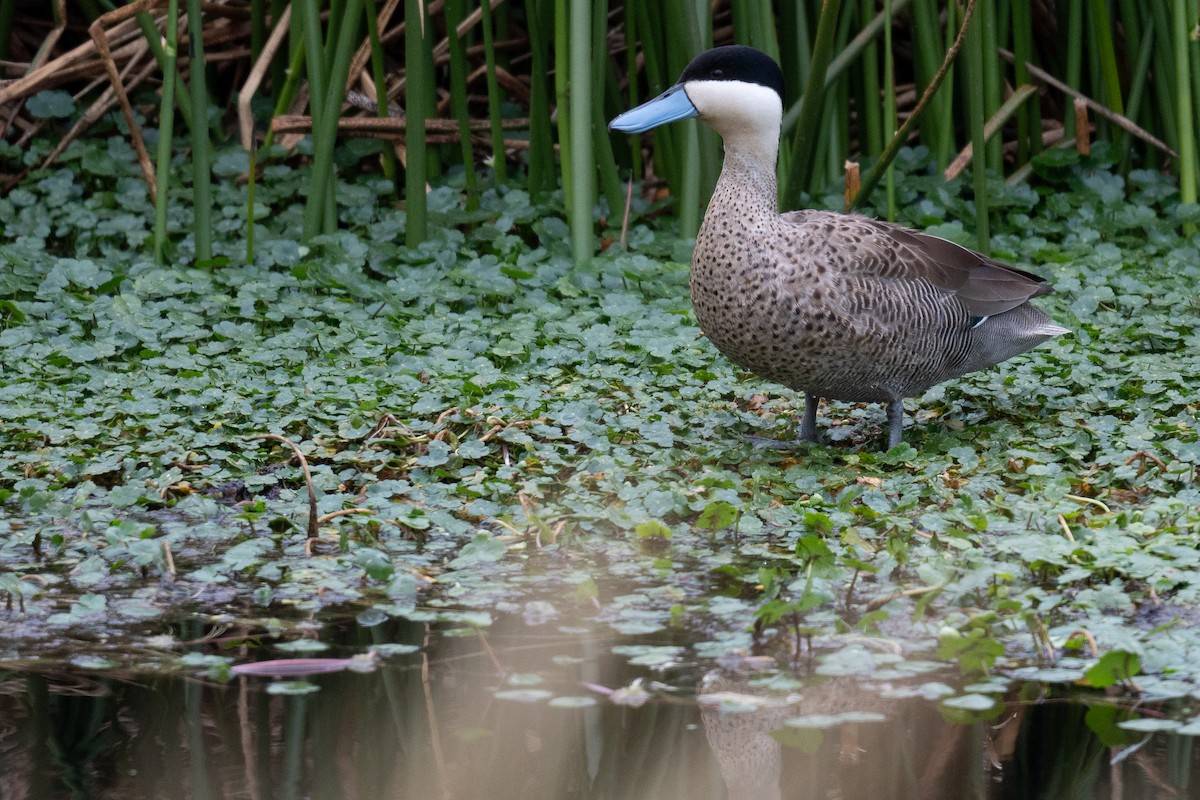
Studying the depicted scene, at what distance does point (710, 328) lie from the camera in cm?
408

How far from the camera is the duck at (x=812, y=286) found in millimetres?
3936

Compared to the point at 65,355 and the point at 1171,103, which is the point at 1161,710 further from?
the point at 1171,103

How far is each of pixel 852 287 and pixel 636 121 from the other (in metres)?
0.89

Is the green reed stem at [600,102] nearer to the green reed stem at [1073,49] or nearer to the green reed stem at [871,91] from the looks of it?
the green reed stem at [871,91]

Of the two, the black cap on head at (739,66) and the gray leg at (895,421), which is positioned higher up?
the black cap on head at (739,66)

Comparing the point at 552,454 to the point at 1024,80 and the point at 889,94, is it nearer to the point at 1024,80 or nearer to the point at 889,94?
the point at 889,94

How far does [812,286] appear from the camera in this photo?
393 cm

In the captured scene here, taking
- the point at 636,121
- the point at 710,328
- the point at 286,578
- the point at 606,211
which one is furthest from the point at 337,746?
the point at 606,211

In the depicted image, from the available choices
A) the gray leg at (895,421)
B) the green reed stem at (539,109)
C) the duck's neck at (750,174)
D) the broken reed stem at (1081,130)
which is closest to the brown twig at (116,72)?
the green reed stem at (539,109)

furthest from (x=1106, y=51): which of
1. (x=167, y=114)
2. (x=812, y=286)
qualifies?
(x=167, y=114)

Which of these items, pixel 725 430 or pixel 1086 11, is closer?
pixel 725 430

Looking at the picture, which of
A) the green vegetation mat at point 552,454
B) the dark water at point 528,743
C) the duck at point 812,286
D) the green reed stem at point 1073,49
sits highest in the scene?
the green reed stem at point 1073,49

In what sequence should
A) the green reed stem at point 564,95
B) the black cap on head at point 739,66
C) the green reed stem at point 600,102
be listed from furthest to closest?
the green reed stem at point 600,102
the green reed stem at point 564,95
the black cap on head at point 739,66

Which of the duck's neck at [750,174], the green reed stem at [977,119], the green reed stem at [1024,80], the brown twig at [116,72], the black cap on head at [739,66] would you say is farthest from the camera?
the green reed stem at [1024,80]
